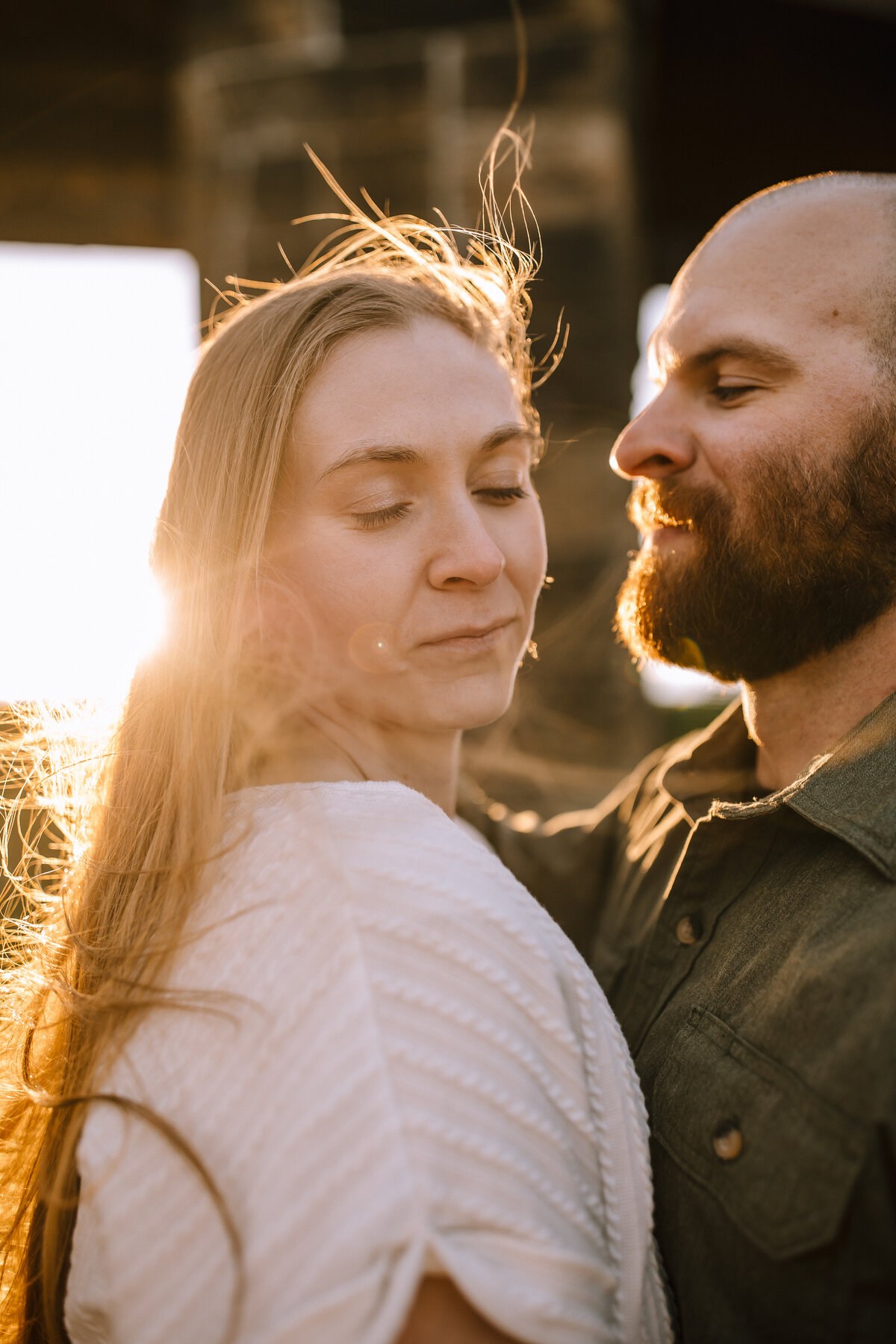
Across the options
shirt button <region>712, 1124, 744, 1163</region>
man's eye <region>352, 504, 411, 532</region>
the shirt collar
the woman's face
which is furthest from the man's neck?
man's eye <region>352, 504, 411, 532</region>

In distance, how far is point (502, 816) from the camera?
240 centimetres

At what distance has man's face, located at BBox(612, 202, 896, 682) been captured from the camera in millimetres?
1679

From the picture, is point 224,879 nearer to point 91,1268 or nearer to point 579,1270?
point 91,1268

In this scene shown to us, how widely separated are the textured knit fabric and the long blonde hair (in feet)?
0.35

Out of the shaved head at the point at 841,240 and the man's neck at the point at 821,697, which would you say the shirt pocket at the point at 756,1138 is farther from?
the shaved head at the point at 841,240

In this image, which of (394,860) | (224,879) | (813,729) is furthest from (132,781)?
(813,729)

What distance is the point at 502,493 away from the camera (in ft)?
5.37

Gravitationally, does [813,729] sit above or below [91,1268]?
above

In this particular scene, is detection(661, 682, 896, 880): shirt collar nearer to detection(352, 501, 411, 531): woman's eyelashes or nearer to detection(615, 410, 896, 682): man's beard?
detection(615, 410, 896, 682): man's beard

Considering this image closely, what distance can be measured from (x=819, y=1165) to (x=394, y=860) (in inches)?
24.9

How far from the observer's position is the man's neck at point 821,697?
167 centimetres

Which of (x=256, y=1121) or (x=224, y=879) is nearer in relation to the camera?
(x=256, y=1121)

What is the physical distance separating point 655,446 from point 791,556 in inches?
15.0

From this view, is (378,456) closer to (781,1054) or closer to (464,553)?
(464,553)
